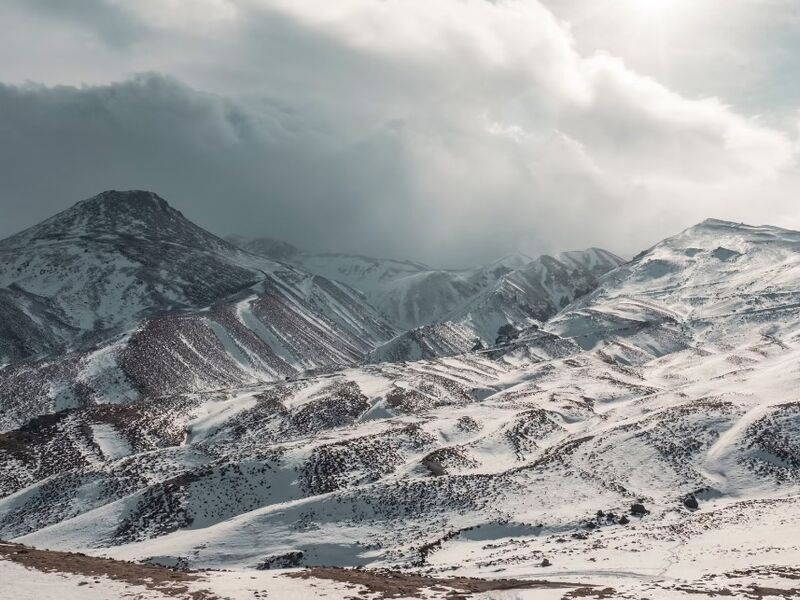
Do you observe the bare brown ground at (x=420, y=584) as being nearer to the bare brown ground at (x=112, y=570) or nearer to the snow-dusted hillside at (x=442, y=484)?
the snow-dusted hillside at (x=442, y=484)

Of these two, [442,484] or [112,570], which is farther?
[442,484]

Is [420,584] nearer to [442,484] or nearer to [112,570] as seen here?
[112,570]

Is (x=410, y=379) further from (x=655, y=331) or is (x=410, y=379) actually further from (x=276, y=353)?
(x=655, y=331)

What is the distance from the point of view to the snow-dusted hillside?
36812 mm

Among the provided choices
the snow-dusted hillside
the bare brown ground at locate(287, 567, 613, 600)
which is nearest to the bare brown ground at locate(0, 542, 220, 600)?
the bare brown ground at locate(287, 567, 613, 600)

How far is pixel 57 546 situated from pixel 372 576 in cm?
3430

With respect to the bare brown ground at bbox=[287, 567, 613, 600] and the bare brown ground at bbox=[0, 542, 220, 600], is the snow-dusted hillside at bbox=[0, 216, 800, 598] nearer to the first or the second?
the bare brown ground at bbox=[287, 567, 613, 600]

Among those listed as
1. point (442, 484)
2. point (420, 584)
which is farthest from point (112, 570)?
point (442, 484)

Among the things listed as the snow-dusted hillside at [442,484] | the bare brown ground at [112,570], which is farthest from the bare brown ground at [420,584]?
the bare brown ground at [112,570]

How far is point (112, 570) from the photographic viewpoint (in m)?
27.4

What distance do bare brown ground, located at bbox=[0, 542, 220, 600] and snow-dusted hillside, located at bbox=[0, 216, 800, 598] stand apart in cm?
1397

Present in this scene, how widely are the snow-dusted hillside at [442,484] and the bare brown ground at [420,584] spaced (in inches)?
80.0

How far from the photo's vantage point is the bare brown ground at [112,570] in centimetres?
2430

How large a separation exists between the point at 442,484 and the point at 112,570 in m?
30.8
